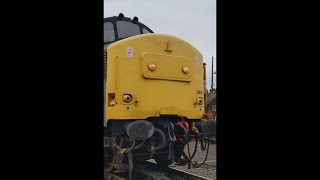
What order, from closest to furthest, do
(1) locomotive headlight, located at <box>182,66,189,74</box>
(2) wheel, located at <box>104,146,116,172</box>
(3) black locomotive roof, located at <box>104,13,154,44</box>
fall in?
(2) wheel, located at <box>104,146,116,172</box> → (1) locomotive headlight, located at <box>182,66,189,74</box> → (3) black locomotive roof, located at <box>104,13,154,44</box>

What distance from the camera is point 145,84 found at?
512 cm

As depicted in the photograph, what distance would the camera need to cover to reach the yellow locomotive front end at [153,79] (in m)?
4.94

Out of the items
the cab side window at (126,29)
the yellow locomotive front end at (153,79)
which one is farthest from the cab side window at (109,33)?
the yellow locomotive front end at (153,79)

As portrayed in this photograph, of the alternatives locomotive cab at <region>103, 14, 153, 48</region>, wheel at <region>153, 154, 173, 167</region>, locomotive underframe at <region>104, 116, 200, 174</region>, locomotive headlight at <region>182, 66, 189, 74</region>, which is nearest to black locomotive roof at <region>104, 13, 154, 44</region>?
locomotive cab at <region>103, 14, 153, 48</region>

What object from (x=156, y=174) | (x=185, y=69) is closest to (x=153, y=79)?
(x=185, y=69)

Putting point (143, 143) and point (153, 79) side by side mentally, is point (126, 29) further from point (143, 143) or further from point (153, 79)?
point (143, 143)

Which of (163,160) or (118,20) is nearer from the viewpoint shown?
(163,160)

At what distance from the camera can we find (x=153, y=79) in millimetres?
5180

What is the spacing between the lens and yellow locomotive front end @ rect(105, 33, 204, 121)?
194 inches

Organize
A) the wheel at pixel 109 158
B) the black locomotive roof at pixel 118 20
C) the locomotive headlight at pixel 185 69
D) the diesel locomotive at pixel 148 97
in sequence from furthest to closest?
the black locomotive roof at pixel 118 20 < the locomotive headlight at pixel 185 69 < the wheel at pixel 109 158 < the diesel locomotive at pixel 148 97

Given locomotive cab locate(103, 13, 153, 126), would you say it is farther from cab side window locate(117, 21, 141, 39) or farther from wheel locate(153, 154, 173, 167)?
wheel locate(153, 154, 173, 167)

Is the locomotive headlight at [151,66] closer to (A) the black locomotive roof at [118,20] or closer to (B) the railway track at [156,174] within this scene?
(A) the black locomotive roof at [118,20]

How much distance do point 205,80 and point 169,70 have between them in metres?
1.02

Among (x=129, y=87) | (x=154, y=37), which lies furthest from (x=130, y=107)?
(x=154, y=37)
